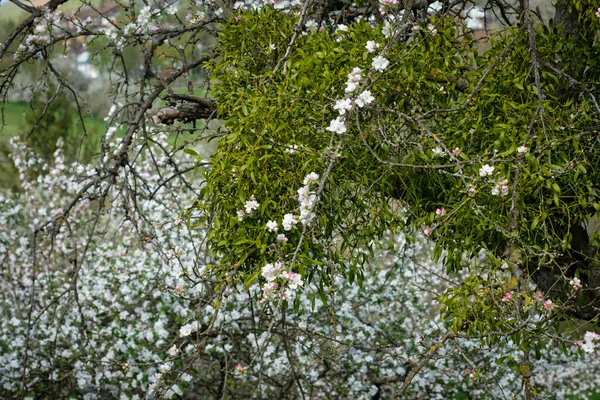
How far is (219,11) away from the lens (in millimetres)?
2506

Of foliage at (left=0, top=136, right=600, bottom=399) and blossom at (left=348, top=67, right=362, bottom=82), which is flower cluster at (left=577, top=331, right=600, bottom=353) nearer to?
blossom at (left=348, top=67, right=362, bottom=82)

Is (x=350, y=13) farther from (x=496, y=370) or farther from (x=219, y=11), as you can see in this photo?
(x=496, y=370)

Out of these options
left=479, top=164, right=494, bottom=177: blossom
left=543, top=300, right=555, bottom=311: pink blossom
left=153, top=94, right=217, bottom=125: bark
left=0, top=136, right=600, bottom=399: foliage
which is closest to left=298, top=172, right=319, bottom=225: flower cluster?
left=479, top=164, right=494, bottom=177: blossom

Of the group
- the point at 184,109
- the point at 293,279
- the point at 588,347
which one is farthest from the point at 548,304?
the point at 184,109

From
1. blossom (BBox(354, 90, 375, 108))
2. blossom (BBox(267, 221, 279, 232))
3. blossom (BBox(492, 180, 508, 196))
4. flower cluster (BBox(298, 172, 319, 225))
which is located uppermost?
blossom (BBox(354, 90, 375, 108))

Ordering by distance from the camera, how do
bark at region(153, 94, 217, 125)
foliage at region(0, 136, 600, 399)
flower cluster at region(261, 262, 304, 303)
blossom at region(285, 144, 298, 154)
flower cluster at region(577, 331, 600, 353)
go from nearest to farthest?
flower cluster at region(261, 262, 304, 303) < blossom at region(285, 144, 298, 154) < flower cluster at region(577, 331, 600, 353) < bark at region(153, 94, 217, 125) < foliage at region(0, 136, 600, 399)

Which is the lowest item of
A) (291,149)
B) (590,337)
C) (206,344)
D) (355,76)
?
(590,337)

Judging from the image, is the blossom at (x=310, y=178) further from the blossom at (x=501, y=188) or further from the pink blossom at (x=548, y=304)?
the pink blossom at (x=548, y=304)

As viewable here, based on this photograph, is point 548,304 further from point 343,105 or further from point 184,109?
point 184,109

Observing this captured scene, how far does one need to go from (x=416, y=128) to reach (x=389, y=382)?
2550 mm

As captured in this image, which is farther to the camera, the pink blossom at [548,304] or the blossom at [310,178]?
the pink blossom at [548,304]

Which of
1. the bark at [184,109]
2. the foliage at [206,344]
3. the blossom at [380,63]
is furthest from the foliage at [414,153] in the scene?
the foliage at [206,344]

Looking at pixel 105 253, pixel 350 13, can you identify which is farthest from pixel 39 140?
pixel 350 13

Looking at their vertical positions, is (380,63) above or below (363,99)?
above
